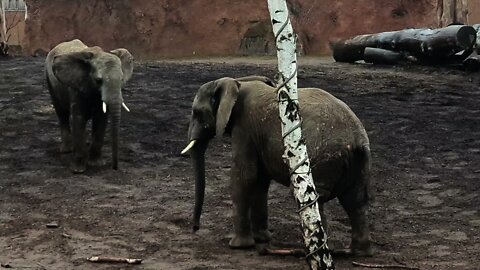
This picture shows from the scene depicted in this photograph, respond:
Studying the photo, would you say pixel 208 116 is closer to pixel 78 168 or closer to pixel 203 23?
pixel 78 168

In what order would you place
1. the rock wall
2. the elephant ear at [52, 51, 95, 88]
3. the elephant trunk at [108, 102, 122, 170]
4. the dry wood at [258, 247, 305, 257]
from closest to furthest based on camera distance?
the dry wood at [258, 247, 305, 257], the elephant trunk at [108, 102, 122, 170], the elephant ear at [52, 51, 95, 88], the rock wall

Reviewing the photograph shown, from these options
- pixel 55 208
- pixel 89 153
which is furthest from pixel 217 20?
pixel 55 208

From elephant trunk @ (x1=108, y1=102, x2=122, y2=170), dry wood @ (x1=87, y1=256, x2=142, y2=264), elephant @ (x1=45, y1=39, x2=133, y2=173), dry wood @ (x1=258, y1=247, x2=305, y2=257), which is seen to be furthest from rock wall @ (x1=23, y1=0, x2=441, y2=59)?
dry wood @ (x1=87, y1=256, x2=142, y2=264)

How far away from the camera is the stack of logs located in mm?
14414

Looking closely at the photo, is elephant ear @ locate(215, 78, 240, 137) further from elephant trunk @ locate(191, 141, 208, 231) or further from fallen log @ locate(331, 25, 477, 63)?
fallen log @ locate(331, 25, 477, 63)

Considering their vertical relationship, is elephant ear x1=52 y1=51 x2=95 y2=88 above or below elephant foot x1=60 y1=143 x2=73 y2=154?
above

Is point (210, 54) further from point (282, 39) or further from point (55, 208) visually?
point (282, 39)

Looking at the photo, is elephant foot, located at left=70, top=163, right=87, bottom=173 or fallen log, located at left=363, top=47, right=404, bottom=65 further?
fallen log, located at left=363, top=47, right=404, bottom=65

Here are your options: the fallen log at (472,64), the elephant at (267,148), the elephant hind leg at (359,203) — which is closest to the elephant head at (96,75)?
the elephant at (267,148)

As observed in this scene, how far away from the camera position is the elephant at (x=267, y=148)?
539cm

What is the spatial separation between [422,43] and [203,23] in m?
7.39

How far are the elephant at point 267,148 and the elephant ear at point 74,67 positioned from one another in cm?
268

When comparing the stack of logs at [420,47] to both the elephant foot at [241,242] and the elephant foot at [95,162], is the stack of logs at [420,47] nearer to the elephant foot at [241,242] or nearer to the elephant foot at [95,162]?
the elephant foot at [95,162]

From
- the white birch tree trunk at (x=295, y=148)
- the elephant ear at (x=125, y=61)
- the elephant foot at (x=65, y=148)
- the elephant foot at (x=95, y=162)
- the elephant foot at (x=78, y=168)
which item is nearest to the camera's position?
the white birch tree trunk at (x=295, y=148)
